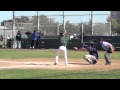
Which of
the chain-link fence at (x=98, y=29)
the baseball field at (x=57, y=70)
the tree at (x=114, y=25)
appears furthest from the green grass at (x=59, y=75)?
the tree at (x=114, y=25)

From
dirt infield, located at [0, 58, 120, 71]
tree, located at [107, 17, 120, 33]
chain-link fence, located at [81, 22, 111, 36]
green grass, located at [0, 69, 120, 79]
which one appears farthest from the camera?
tree, located at [107, 17, 120, 33]

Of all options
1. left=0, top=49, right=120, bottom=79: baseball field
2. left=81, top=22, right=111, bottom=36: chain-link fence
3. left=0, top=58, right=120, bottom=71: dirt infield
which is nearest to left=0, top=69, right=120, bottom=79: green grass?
left=0, top=49, right=120, bottom=79: baseball field

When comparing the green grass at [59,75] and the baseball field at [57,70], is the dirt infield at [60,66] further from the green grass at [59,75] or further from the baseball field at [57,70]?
the green grass at [59,75]

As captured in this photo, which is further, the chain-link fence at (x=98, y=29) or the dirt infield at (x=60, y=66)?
the chain-link fence at (x=98, y=29)

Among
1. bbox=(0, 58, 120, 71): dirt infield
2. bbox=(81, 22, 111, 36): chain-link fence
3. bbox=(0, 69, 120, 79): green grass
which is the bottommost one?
bbox=(0, 58, 120, 71): dirt infield

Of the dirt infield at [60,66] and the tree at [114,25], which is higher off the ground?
the tree at [114,25]

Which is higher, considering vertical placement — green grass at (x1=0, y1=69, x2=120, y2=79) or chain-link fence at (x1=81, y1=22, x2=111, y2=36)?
chain-link fence at (x1=81, y1=22, x2=111, y2=36)

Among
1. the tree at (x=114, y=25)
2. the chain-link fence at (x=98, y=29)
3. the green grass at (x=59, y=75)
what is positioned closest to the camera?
the green grass at (x=59, y=75)

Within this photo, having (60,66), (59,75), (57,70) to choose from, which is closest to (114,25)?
(60,66)

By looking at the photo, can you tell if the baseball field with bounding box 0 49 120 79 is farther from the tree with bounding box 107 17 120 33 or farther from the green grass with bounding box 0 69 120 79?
the tree with bounding box 107 17 120 33

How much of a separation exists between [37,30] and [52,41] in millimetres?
2476

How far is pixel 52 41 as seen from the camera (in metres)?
38.2

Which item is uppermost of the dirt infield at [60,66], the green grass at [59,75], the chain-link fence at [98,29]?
the chain-link fence at [98,29]
